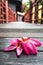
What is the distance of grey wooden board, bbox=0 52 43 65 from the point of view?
0.70 m

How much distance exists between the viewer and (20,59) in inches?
29.7

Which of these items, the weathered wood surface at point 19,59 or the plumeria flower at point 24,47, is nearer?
the weathered wood surface at point 19,59

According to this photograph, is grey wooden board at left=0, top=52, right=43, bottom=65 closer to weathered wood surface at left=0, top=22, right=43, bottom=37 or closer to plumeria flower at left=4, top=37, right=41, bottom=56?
plumeria flower at left=4, top=37, right=41, bottom=56

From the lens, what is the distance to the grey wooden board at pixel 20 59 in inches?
27.5

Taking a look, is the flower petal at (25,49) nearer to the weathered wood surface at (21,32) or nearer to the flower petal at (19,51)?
the flower petal at (19,51)

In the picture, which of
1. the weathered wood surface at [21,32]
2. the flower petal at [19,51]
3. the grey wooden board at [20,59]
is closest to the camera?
the grey wooden board at [20,59]

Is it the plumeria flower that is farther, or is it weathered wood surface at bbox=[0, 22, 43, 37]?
weathered wood surface at bbox=[0, 22, 43, 37]

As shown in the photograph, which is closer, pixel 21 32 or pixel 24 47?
pixel 24 47

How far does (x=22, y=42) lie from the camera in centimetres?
85

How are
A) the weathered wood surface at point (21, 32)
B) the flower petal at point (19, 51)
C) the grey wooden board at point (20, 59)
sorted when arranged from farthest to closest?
the weathered wood surface at point (21, 32)
the flower petal at point (19, 51)
the grey wooden board at point (20, 59)

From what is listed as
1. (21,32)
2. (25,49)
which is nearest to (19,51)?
(25,49)

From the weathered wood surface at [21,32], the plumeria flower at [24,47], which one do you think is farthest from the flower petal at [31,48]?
the weathered wood surface at [21,32]

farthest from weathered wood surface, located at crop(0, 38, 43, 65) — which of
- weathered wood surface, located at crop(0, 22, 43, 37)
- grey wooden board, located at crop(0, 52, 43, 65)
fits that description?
weathered wood surface, located at crop(0, 22, 43, 37)

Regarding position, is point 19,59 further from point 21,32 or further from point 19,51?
point 21,32
